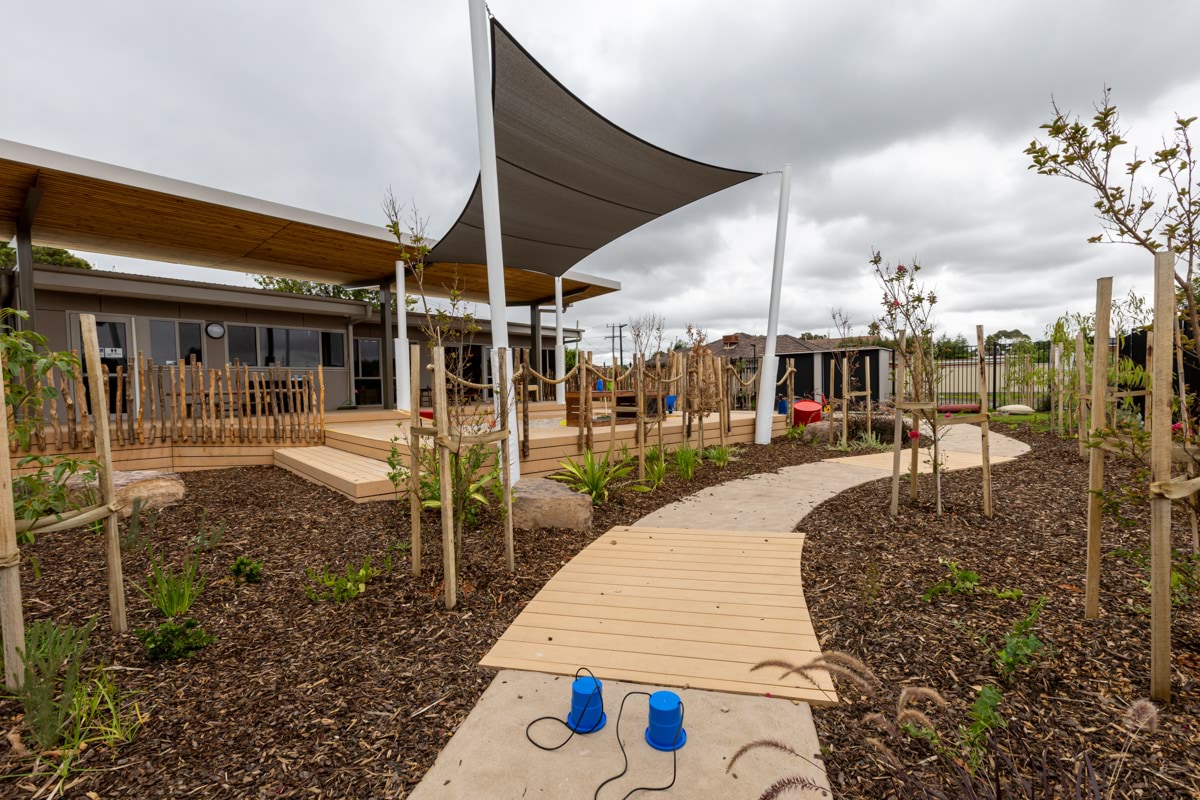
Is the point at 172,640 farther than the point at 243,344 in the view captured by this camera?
No

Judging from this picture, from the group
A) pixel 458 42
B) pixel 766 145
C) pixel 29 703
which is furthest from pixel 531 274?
pixel 29 703

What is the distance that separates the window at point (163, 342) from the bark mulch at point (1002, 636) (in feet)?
41.5

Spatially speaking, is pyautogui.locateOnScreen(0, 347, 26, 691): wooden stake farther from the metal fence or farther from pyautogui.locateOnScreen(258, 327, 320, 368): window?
pyautogui.locateOnScreen(258, 327, 320, 368): window

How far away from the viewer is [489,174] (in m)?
5.02

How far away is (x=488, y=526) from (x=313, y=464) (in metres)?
2.99

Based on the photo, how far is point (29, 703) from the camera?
5.92 ft

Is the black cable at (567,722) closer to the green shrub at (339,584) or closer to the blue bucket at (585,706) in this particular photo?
the blue bucket at (585,706)

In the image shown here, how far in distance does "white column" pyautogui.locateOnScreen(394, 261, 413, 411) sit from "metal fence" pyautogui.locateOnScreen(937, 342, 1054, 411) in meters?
8.77

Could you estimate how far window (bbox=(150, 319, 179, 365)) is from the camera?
1061 centimetres

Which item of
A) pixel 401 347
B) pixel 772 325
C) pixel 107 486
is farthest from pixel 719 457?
pixel 401 347

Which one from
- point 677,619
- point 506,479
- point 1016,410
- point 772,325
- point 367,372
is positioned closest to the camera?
point 677,619

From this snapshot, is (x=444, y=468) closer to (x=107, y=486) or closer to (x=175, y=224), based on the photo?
(x=107, y=486)

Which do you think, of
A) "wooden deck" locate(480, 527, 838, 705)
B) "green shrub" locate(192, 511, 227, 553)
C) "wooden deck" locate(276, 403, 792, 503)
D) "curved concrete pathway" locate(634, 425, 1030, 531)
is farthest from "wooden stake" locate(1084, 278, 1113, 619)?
"green shrub" locate(192, 511, 227, 553)

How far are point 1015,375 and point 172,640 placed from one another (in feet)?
47.6
